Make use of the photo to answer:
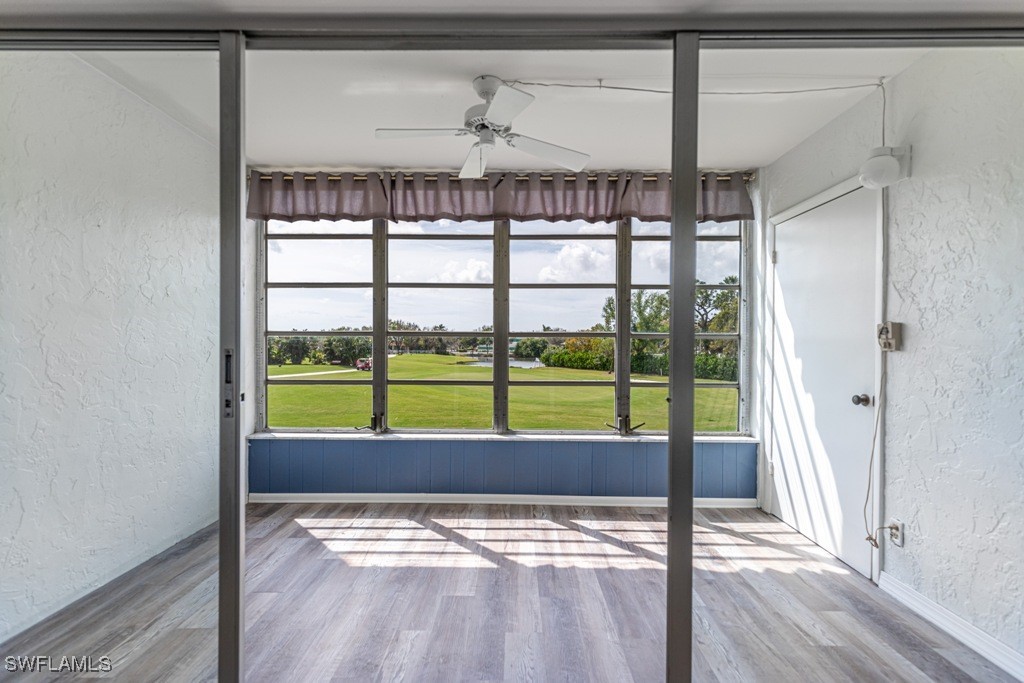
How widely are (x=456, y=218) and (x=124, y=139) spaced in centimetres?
191

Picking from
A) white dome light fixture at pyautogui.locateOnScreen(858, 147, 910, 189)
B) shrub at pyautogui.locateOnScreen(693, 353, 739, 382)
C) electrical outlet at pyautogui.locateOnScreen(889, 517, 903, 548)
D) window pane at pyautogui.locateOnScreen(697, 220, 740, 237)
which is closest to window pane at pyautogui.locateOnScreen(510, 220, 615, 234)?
window pane at pyautogui.locateOnScreen(697, 220, 740, 237)

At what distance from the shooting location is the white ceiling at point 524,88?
2.19 metres

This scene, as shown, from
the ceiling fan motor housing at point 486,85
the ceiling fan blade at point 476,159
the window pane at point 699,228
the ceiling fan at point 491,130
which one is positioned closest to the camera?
the ceiling fan at point 491,130

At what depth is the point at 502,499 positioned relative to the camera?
355 cm

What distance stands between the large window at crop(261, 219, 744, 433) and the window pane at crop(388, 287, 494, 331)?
1 cm

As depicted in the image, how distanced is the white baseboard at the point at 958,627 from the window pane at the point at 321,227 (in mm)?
3802

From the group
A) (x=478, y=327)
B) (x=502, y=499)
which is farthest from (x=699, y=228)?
(x=502, y=499)

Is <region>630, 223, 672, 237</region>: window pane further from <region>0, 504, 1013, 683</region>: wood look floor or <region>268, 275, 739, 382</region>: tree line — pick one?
<region>0, 504, 1013, 683</region>: wood look floor

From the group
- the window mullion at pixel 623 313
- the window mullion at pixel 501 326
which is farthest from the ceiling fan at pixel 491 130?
the window mullion at pixel 623 313

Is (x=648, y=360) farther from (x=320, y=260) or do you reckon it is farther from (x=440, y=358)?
(x=320, y=260)

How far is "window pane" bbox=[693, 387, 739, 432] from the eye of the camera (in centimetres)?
364

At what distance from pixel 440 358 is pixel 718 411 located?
2.17m

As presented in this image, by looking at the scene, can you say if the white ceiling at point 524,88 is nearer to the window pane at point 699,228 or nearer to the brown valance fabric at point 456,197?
the brown valance fabric at point 456,197

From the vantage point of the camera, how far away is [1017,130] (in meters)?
1.78
